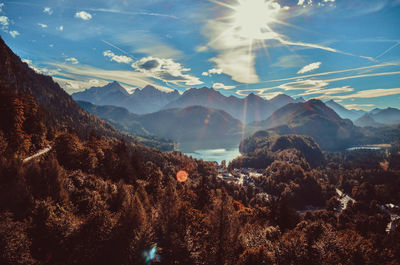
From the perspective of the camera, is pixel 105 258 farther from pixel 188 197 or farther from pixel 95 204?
pixel 188 197

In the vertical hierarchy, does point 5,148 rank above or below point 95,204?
above

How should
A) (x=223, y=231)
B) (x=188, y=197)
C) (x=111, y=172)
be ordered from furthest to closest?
(x=188, y=197) → (x=111, y=172) → (x=223, y=231)

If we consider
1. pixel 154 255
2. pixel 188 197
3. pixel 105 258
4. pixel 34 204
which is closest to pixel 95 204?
pixel 34 204

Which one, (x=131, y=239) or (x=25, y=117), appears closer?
(x=131, y=239)

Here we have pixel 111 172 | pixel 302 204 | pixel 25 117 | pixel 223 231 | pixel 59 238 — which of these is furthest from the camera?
pixel 302 204


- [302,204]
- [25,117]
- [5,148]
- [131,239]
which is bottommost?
[302,204]

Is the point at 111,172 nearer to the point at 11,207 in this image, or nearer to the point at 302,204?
the point at 11,207

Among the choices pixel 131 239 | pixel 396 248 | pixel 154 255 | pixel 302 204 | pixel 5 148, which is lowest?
pixel 302 204

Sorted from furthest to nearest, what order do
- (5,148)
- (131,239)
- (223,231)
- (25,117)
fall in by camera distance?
(25,117) < (5,148) < (223,231) < (131,239)

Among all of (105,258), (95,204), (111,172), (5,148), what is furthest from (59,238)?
(111,172)
